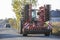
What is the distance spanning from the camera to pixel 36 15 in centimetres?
2845

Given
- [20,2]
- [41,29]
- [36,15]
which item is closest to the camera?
[41,29]

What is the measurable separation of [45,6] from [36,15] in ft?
4.08

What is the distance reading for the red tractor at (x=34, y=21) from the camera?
26.5 meters

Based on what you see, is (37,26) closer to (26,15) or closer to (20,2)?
(26,15)

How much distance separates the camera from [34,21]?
27.5 m

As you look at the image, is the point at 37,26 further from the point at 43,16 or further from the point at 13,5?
the point at 13,5

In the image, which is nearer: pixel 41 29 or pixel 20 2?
pixel 41 29

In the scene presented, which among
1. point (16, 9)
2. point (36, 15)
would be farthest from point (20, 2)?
point (36, 15)

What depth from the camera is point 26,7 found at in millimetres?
27344

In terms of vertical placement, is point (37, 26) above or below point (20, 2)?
below

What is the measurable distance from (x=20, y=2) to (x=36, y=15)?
21.2 meters

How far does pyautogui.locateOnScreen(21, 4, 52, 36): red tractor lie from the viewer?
26469 mm

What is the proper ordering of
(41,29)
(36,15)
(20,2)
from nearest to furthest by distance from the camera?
(41,29) < (36,15) < (20,2)

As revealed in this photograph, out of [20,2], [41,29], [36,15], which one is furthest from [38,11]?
[20,2]
